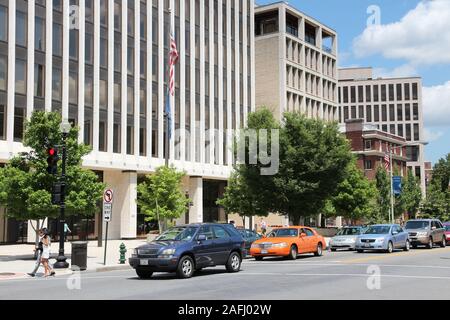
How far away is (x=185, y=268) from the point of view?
17938 millimetres

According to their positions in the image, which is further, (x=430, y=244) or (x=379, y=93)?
(x=379, y=93)

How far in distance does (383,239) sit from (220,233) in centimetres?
1269

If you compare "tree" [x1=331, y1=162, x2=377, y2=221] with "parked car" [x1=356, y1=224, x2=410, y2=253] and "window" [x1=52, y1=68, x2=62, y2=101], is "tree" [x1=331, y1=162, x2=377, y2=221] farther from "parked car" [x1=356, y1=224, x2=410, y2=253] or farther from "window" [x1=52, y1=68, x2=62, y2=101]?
"window" [x1=52, y1=68, x2=62, y2=101]

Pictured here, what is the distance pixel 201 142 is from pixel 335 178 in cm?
1988

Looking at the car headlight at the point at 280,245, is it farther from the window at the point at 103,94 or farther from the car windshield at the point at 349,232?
the window at the point at 103,94

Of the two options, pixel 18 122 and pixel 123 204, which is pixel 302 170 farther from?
pixel 18 122

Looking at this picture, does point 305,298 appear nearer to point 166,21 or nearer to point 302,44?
point 166,21

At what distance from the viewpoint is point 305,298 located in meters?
12.6

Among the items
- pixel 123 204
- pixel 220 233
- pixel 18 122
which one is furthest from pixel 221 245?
pixel 123 204

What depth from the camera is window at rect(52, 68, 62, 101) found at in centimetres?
4219

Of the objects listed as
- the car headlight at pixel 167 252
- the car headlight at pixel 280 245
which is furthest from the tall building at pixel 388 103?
the car headlight at pixel 167 252

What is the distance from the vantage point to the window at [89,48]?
45062mm

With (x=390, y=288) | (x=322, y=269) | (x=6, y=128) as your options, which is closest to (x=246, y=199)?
(x=6, y=128)

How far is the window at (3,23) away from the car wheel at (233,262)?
86.7 feet
